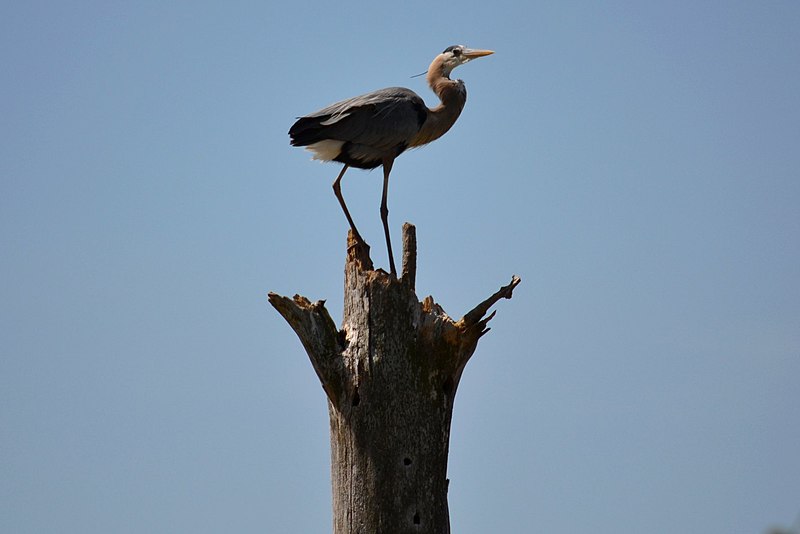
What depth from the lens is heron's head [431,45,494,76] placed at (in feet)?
33.5

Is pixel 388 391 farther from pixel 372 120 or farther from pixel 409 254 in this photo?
pixel 372 120

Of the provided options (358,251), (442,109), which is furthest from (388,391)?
(442,109)

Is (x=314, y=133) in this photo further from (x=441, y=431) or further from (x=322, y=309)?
(x=441, y=431)

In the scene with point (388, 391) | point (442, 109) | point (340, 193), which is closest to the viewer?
point (388, 391)

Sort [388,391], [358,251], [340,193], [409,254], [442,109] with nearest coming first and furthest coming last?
1. [388,391]
2. [409,254]
3. [358,251]
4. [340,193]
5. [442,109]

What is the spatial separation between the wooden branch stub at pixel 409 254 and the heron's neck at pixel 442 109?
86.5 inches

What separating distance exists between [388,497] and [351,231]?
85.4 inches

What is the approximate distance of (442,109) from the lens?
9.93 meters

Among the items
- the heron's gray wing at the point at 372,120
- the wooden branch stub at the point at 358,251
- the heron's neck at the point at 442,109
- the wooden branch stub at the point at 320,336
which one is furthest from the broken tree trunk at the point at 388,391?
the heron's neck at the point at 442,109

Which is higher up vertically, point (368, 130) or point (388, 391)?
point (368, 130)

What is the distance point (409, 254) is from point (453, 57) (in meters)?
3.34

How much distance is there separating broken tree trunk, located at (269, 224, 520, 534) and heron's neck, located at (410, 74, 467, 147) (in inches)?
108

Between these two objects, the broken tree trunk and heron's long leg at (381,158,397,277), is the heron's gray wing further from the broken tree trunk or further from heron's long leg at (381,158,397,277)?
the broken tree trunk

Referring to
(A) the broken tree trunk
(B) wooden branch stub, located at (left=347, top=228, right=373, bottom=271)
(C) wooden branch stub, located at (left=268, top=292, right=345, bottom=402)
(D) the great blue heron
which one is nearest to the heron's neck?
(D) the great blue heron
